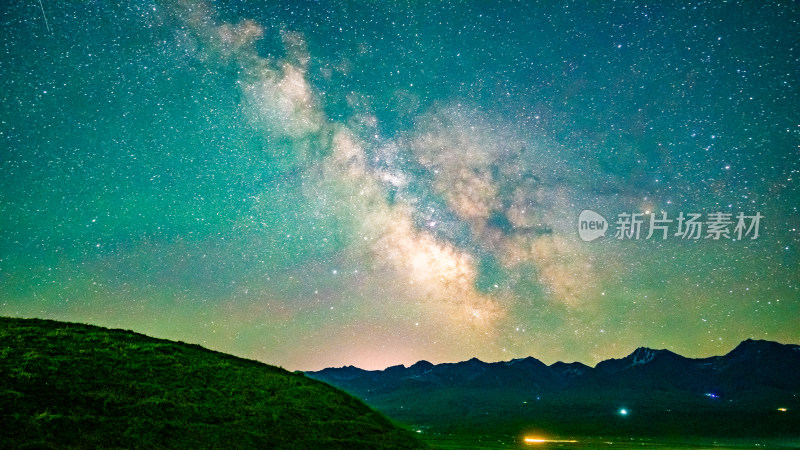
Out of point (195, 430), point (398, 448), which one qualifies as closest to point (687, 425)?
point (398, 448)

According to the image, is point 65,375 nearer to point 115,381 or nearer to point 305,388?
point 115,381

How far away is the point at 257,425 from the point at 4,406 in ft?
33.6

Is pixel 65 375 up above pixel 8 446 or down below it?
above

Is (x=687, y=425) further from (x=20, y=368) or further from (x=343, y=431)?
(x=20, y=368)

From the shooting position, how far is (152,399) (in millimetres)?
21922

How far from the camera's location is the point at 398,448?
86.8 ft

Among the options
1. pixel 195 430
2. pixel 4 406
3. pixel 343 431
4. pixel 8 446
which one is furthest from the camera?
pixel 343 431

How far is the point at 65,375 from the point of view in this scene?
21766 mm

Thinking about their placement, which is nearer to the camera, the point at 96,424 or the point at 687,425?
the point at 96,424

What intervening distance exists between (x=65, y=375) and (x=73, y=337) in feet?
25.4

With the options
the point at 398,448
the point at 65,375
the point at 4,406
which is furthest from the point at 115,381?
the point at 398,448

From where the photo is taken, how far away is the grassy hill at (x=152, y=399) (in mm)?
18016

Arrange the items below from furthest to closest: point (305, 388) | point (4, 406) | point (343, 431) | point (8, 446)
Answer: point (305, 388), point (343, 431), point (4, 406), point (8, 446)

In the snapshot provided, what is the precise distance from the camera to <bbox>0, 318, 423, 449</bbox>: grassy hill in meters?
18.0
